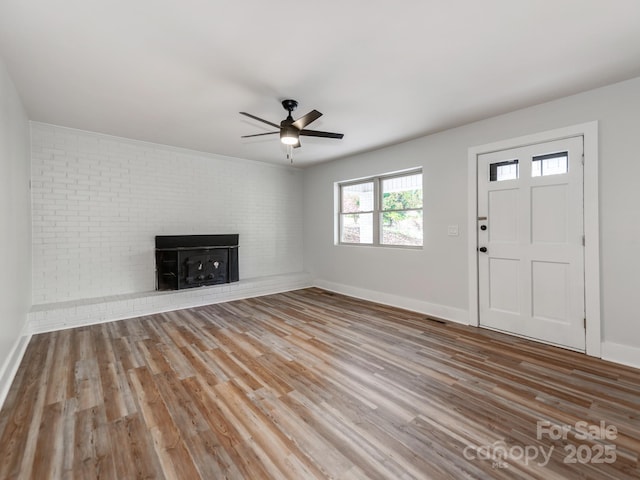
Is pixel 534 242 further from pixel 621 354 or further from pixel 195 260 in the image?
pixel 195 260

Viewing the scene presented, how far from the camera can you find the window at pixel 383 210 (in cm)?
445

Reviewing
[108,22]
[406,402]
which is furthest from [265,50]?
[406,402]

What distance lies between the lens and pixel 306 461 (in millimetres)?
1521

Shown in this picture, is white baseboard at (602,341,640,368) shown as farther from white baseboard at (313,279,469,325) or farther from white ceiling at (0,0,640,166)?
white ceiling at (0,0,640,166)

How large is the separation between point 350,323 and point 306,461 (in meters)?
2.30

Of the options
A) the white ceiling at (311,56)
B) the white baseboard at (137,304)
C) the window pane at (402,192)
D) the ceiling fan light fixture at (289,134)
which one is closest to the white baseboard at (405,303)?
the white baseboard at (137,304)

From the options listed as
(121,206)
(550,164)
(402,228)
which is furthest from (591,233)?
(121,206)

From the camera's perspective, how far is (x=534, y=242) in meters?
3.17

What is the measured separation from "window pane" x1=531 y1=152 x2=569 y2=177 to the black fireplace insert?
4.52 meters

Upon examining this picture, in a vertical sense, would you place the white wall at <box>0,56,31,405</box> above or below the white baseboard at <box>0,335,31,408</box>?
above

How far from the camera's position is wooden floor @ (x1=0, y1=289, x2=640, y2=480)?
4.93 feet

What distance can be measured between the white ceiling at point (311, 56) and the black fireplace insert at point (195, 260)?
1.92 m

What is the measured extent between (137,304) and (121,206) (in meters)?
1.49

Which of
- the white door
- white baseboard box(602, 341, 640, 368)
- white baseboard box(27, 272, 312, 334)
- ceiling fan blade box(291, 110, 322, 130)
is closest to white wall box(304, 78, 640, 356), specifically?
white baseboard box(602, 341, 640, 368)
